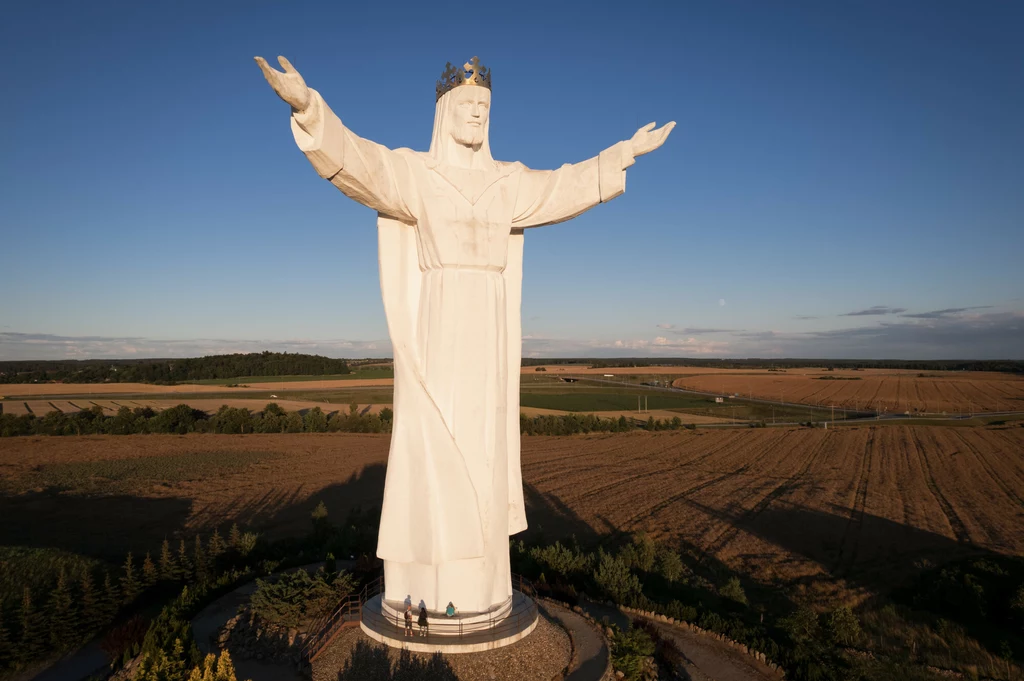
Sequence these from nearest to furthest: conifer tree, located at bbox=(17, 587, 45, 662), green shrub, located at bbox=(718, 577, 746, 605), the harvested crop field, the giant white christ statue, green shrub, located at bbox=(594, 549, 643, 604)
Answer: the giant white christ statue
conifer tree, located at bbox=(17, 587, 45, 662)
green shrub, located at bbox=(594, 549, 643, 604)
green shrub, located at bbox=(718, 577, 746, 605)
the harvested crop field

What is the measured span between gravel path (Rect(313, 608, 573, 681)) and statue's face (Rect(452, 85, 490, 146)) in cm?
795

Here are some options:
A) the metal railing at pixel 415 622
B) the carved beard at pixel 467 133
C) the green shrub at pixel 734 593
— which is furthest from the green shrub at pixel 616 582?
the carved beard at pixel 467 133

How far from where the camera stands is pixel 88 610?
49.9 ft

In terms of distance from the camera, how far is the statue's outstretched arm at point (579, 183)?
33.2 feet

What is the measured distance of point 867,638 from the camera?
1611 centimetres

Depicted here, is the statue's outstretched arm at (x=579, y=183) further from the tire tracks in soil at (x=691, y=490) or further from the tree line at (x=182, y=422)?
the tree line at (x=182, y=422)

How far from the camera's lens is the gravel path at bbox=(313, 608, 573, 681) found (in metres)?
9.72

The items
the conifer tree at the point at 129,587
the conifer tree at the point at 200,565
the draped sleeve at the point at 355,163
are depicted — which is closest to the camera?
the draped sleeve at the point at 355,163

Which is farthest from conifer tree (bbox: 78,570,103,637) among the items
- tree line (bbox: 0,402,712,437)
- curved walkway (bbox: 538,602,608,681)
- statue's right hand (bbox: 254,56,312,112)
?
tree line (bbox: 0,402,712,437)

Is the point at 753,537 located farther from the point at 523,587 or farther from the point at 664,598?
the point at 523,587

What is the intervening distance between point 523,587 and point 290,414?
174 ft

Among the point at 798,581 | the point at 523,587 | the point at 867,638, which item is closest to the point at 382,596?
the point at 523,587

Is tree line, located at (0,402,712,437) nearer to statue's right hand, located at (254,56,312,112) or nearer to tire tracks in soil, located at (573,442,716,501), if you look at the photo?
tire tracks in soil, located at (573,442,716,501)

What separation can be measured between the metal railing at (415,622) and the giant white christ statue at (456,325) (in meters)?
0.32
